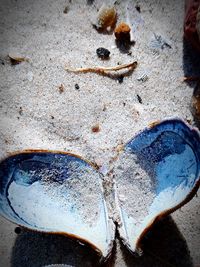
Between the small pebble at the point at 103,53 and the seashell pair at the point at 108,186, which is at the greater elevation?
the small pebble at the point at 103,53

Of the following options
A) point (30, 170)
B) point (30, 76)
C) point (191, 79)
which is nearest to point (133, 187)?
point (30, 170)

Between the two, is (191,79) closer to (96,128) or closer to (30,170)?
(96,128)

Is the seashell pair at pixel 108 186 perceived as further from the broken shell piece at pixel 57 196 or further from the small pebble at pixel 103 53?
the small pebble at pixel 103 53

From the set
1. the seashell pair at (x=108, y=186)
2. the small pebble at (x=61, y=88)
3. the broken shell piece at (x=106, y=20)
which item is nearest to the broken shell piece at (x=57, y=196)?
the seashell pair at (x=108, y=186)

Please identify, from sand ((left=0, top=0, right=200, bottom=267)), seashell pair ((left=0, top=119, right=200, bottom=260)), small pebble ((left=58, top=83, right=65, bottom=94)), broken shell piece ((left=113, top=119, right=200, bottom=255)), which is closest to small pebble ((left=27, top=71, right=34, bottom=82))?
sand ((left=0, top=0, right=200, bottom=267))

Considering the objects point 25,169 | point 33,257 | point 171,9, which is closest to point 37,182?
point 25,169

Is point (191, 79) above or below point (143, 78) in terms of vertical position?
above

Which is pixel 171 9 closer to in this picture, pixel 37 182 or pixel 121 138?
pixel 121 138
